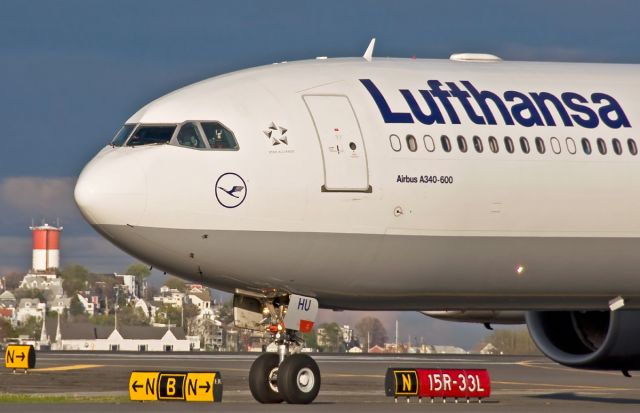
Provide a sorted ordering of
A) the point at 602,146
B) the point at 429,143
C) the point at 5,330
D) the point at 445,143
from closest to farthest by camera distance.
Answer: the point at 429,143, the point at 445,143, the point at 602,146, the point at 5,330

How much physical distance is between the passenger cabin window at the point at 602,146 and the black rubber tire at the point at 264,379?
24.3ft

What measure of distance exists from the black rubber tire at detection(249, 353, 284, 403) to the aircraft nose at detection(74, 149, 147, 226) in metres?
3.73

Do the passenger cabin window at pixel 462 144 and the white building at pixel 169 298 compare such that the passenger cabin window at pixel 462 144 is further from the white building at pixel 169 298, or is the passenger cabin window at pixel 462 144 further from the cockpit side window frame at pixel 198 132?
the white building at pixel 169 298

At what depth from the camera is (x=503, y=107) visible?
102 ft

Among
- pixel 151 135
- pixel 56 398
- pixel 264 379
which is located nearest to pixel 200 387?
pixel 264 379

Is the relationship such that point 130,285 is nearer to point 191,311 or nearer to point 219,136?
point 191,311

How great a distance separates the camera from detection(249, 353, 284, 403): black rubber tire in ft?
98.2

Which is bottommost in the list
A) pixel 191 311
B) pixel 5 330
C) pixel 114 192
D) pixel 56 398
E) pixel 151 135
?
pixel 56 398

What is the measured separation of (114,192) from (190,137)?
5.89ft

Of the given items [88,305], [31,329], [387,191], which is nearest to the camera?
[387,191]

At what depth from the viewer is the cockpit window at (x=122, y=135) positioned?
1167 inches

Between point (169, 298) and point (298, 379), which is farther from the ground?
point (169, 298)

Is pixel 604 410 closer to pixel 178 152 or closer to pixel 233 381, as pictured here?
pixel 178 152

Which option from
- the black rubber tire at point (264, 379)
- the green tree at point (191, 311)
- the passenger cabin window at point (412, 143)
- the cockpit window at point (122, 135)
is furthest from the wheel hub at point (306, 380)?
the green tree at point (191, 311)
